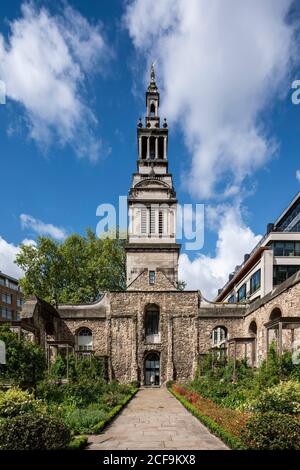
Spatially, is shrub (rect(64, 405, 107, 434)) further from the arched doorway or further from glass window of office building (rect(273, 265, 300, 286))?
glass window of office building (rect(273, 265, 300, 286))

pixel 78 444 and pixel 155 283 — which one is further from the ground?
pixel 155 283

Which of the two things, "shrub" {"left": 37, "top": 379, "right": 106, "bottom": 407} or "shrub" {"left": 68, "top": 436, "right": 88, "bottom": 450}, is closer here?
"shrub" {"left": 68, "top": 436, "right": 88, "bottom": 450}

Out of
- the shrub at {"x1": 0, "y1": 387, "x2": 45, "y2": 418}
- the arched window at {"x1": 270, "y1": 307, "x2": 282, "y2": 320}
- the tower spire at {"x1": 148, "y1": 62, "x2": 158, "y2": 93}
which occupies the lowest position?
the shrub at {"x1": 0, "y1": 387, "x2": 45, "y2": 418}

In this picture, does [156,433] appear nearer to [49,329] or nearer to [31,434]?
[31,434]

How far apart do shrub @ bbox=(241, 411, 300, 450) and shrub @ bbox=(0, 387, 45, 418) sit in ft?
17.5

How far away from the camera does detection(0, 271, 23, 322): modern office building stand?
64.7 metres

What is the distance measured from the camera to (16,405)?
10812 mm

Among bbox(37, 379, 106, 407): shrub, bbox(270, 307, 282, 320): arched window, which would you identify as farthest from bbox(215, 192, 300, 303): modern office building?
bbox(37, 379, 106, 407): shrub

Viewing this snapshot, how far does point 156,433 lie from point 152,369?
2242 centimetres

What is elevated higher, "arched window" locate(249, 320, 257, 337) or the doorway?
"arched window" locate(249, 320, 257, 337)

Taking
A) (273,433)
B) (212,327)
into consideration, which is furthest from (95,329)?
(273,433)

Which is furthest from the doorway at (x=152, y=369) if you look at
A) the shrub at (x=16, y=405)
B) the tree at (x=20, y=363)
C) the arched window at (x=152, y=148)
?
the shrub at (x=16, y=405)

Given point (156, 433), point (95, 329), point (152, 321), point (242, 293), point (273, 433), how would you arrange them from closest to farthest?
point (273, 433) → point (156, 433) → point (95, 329) → point (152, 321) → point (242, 293)
